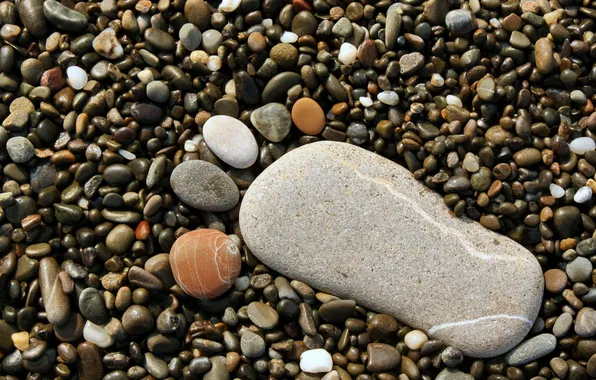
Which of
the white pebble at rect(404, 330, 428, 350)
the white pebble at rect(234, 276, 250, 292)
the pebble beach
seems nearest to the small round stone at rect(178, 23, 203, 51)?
the pebble beach

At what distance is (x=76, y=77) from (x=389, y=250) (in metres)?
2.00

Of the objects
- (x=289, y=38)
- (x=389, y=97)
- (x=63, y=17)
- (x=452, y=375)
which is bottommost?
(x=452, y=375)

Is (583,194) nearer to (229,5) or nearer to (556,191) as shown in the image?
(556,191)

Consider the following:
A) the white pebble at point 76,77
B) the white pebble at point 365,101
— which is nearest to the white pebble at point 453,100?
the white pebble at point 365,101

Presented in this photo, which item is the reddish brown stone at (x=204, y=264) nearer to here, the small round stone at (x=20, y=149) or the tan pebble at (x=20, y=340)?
the tan pebble at (x=20, y=340)

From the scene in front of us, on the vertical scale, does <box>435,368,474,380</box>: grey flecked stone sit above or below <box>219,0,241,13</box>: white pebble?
below

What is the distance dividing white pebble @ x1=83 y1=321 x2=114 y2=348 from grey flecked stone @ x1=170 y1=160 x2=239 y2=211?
2.69 feet

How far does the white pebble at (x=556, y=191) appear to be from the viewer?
3.43 metres

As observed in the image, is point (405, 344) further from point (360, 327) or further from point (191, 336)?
point (191, 336)

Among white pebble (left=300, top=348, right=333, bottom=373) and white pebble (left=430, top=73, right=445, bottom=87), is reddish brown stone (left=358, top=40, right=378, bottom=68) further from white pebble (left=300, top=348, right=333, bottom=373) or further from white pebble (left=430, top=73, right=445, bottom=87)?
white pebble (left=300, top=348, right=333, bottom=373)

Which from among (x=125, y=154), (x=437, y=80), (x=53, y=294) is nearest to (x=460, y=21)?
(x=437, y=80)

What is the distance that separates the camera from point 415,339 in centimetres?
334

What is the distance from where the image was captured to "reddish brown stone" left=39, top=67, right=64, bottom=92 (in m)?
3.52

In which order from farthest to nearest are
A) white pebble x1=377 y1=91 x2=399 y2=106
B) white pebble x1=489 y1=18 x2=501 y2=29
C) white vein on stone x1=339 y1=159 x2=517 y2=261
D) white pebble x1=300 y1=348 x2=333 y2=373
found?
white pebble x1=489 y1=18 x2=501 y2=29
white pebble x1=377 y1=91 x2=399 y2=106
white vein on stone x1=339 y1=159 x2=517 y2=261
white pebble x1=300 y1=348 x2=333 y2=373
